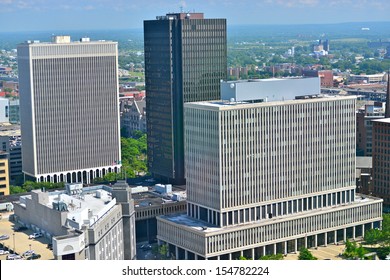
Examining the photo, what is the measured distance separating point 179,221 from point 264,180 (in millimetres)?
3869

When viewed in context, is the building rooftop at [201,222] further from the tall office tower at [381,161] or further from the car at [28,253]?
the car at [28,253]

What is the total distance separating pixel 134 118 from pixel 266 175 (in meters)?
35.0

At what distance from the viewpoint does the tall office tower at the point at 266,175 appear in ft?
94.0

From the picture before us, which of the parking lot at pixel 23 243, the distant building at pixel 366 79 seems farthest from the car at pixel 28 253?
the distant building at pixel 366 79

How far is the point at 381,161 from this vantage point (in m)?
37.5

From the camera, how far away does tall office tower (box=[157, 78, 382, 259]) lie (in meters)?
28.6

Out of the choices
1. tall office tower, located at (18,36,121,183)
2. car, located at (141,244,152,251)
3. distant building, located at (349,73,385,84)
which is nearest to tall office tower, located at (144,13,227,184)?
tall office tower, located at (18,36,121,183)

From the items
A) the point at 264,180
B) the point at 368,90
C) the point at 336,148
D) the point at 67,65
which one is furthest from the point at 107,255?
the point at 368,90

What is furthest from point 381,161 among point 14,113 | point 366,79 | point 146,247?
point 366,79

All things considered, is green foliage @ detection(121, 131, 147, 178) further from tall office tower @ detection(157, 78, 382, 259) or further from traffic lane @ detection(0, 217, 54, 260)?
traffic lane @ detection(0, 217, 54, 260)

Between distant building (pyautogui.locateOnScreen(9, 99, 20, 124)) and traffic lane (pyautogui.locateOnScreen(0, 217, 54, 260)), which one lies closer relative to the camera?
traffic lane (pyautogui.locateOnScreen(0, 217, 54, 260))

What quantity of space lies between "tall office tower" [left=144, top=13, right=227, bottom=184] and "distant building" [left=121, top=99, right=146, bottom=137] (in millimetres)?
21770

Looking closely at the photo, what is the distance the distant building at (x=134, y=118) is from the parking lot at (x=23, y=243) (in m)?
33.8

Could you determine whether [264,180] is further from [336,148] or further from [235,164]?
[336,148]
